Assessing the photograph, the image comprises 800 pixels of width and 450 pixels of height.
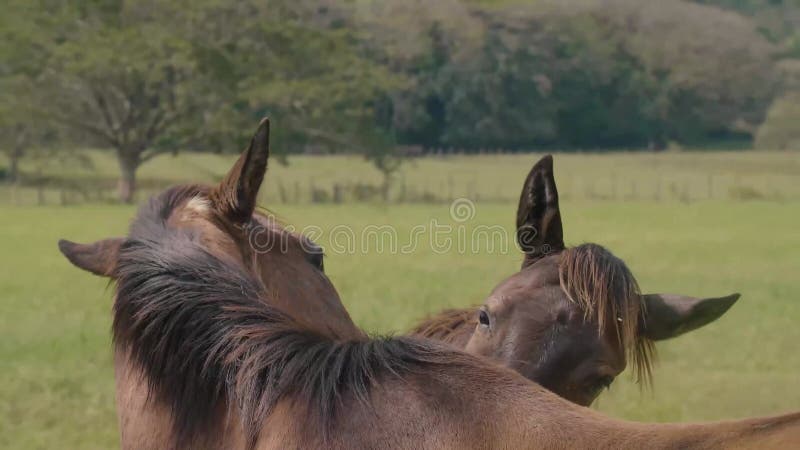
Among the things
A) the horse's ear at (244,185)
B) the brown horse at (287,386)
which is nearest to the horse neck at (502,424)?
the brown horse at (287,386)

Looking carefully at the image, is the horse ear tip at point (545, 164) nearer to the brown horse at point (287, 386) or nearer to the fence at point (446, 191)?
the brown horse at point (287, 386)

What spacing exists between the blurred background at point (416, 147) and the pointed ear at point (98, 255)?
0.46 feet

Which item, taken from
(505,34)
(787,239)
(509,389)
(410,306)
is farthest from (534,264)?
(505,34)

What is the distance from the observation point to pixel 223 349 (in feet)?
8.57

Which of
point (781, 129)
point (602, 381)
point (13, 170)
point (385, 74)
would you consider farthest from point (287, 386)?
point (781, 129)

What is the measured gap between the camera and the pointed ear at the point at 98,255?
342 cm

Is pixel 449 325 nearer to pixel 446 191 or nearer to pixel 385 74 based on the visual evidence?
pixel 385 74

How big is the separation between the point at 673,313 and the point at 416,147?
65485mm

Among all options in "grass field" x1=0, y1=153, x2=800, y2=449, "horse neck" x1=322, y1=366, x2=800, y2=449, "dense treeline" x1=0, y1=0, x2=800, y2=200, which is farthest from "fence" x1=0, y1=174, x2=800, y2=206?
"horse neck" x1=322, y1=366, x2=800, y2=449

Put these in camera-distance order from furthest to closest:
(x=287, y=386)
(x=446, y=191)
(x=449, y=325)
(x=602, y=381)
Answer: (x=446, y=191)
(x=449, y=325)
(x=602, y=381)
(x=287, y=386)

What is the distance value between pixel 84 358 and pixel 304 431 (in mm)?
11799

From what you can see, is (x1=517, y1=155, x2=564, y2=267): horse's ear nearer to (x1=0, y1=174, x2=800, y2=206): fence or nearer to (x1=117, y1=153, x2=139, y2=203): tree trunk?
(x1=0, y1=174, x2=800, y2=206): fence

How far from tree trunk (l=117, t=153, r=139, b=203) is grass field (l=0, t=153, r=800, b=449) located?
353 centimetres

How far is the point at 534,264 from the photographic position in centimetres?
396
